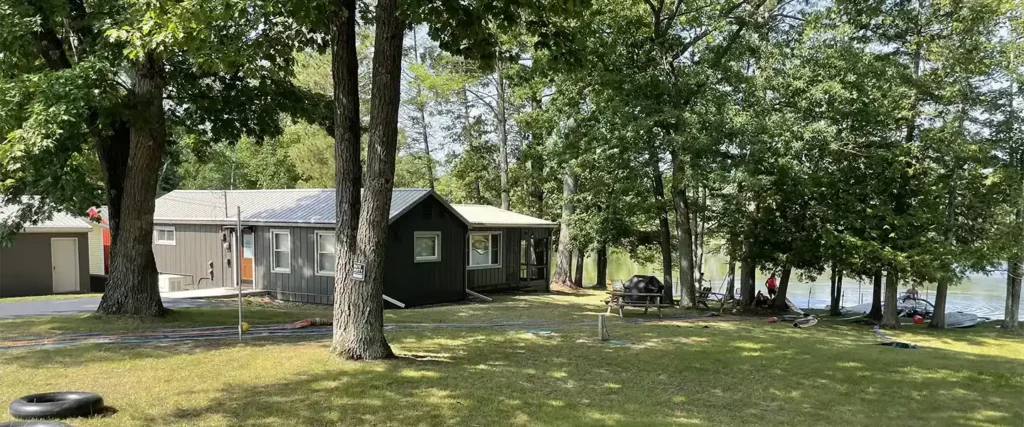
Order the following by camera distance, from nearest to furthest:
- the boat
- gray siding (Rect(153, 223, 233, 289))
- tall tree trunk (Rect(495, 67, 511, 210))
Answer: the boat, gray siding (Rect(153, 223, 233, 289)), tall tree trunk (Rect(495, 67, 511, 210))

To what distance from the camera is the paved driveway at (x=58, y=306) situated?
1352 centimetres

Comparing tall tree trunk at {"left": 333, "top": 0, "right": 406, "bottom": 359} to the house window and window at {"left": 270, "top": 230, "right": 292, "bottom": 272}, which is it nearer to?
window at {"left": 270, "top": 230, "right": 292, "bottom": 272}

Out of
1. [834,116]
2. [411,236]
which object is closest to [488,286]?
[411,236]

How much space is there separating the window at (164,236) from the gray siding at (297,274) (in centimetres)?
479

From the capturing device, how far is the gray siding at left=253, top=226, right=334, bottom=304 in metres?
17.0

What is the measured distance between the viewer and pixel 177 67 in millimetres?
12062

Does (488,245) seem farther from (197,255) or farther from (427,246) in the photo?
(197,255)

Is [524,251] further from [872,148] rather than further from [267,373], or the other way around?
[267,373]

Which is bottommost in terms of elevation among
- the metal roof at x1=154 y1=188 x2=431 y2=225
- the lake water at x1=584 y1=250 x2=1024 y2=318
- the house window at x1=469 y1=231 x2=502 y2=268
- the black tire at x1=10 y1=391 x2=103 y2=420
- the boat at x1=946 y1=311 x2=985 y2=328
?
the lake water at x1=584 y1=250 x2=1024 y2=318

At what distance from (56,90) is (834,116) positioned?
15362 mm

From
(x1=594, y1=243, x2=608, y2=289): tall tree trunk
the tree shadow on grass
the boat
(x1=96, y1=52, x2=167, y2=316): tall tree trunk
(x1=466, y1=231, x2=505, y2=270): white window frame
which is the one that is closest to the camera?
the tree shadow on grass

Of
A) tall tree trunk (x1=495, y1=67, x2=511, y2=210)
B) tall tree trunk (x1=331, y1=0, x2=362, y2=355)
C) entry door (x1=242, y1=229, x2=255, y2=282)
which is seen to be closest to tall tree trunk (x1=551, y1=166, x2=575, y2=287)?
tall tree trunk (x1=495, y1=67, x2=511, y2=210)

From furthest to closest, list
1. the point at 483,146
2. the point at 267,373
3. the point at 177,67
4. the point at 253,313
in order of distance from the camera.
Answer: the point at 483,146, the point at 253,313, the point at 177,67, the point at 267,373

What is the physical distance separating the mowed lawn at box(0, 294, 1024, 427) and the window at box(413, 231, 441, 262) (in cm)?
634
